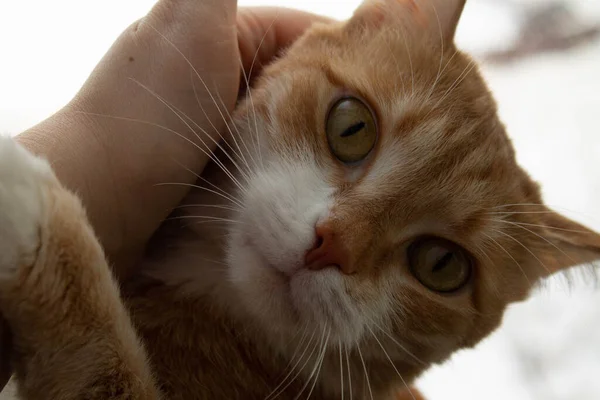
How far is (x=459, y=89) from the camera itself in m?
1.19

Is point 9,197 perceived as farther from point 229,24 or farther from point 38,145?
point 229,24

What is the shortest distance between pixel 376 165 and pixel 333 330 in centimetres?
32

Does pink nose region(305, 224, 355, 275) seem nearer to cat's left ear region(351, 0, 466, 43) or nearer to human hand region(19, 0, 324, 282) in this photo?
human hand region(19, 0, 324, 282)

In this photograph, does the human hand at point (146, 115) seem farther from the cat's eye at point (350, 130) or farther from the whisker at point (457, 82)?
the whisker at point (457, 82)

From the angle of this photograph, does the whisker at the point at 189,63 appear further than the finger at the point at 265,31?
No

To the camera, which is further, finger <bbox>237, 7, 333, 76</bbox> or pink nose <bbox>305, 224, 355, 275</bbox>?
finger <bbox>237, 7, 333, 76</bbox>

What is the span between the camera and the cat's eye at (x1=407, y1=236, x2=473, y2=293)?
1.08 metres

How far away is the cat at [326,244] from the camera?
823 mm

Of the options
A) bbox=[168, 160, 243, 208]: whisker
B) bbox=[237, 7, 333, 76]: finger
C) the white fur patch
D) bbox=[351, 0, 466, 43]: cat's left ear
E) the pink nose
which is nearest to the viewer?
the white fur patch

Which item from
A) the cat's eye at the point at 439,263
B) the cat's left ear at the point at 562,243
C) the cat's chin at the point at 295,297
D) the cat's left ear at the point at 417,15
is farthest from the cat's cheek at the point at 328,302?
the cat's left ear at the point at 417,15

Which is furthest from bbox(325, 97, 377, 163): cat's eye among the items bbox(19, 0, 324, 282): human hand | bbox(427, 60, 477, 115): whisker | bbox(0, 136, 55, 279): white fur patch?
bbox(0, 136, 55, 279): white fur patch

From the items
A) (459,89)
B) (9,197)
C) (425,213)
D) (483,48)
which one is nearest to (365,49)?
(459,89)

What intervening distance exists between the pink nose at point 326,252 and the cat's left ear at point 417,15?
0.59m

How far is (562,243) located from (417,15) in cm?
64
